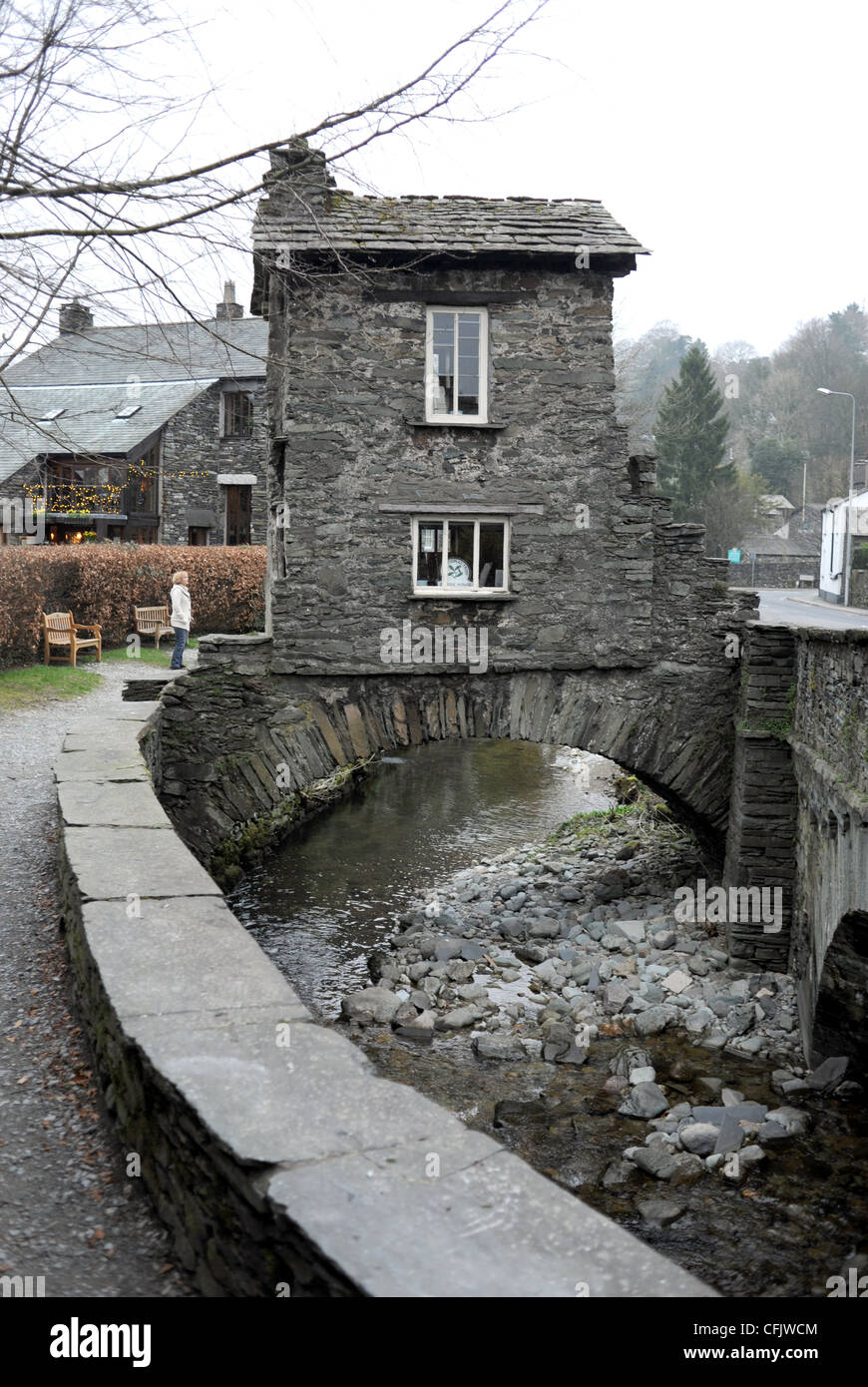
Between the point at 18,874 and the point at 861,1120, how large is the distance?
645 cm

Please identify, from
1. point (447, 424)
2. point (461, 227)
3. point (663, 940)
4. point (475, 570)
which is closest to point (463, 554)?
point (475, 570)

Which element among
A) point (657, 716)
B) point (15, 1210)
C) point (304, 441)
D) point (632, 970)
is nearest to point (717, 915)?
point (632, 970)

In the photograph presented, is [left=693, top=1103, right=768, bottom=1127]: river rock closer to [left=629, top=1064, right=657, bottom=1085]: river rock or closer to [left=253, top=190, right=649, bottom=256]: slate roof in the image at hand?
[left=629, top=1064, right=657, bottom=1085]: river rock

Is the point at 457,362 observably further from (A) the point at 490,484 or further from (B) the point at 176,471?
(B) the point at 176,471

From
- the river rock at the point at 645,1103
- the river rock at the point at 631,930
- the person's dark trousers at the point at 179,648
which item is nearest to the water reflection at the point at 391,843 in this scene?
the river rock at the point at 631,930

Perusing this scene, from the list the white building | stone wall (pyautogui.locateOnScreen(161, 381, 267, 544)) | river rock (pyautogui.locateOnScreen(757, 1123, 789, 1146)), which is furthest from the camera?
the white building

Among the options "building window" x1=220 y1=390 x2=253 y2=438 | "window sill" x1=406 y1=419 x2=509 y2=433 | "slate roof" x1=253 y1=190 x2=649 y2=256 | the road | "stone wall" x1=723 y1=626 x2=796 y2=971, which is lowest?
"stone wall" x1=723 y1=626 x2=796 y2=971

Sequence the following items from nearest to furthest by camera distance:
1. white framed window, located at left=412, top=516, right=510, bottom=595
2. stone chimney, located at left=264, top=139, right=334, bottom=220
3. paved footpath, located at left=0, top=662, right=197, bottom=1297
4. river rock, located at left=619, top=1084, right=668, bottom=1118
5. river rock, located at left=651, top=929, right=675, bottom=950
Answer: paved footpath, located at left=0, top=662, right=197, bottom=1297
stone chimney, located at left=264, top=139, right=334, bottom=220
river rock, located at left=619, top=1084, right=668, bottom=1118
white framed window, located at left=412, top=516, right=510, bottom=595
river rock, located at left=651, top=929, right=675, bottom=950

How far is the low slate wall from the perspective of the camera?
7.86ft

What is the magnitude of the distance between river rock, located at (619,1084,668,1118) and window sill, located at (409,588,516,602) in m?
5.43

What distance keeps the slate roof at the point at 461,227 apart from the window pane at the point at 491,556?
9.57 ft

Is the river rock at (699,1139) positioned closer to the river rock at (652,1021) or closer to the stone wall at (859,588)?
the river rock at (652,1021)

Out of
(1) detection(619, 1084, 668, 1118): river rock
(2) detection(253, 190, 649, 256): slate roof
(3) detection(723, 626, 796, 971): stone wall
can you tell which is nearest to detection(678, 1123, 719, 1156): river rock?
(1) detection(619, 1084, 668, 1118): river rock

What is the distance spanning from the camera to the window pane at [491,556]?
1259 centimetres
